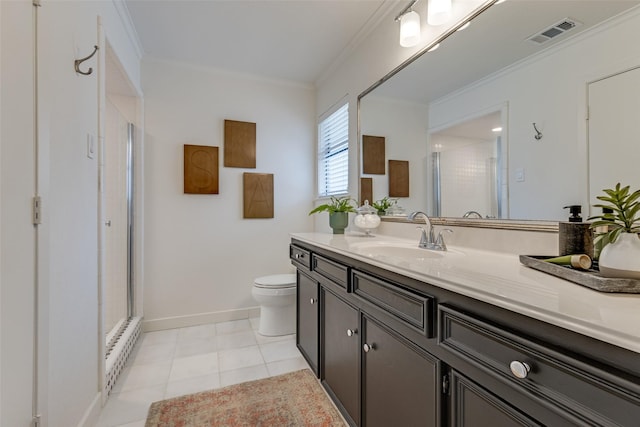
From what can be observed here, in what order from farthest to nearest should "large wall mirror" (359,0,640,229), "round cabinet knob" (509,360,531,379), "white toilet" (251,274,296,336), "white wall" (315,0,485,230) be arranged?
"white toilet" (251,274,296,336) → "white wall" (315,0,485,230) → "large wall mirror" (359,0,640,229) → "round cabinet knob" (509,360,531,379)

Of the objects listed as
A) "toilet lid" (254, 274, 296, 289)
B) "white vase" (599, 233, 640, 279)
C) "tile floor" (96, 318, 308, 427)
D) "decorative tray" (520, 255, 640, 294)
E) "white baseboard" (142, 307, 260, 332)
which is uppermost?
"white vase" (599, 233, 640, 279)

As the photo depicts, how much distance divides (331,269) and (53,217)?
116 cm

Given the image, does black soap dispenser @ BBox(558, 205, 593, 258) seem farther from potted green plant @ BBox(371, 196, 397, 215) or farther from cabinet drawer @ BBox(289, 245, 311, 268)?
cabinet drawer @ BBox(289, 245, 311, 268)

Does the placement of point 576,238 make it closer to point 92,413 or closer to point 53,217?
point 53,217

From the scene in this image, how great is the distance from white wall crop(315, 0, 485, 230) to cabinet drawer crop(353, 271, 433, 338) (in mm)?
1216

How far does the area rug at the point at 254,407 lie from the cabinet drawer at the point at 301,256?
73 cm

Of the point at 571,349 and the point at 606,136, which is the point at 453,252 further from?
the point at 571,349

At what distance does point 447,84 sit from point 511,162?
586mm

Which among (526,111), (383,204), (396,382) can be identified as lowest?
(396,382)

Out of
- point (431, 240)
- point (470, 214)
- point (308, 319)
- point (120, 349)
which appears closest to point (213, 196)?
point (120, 349)

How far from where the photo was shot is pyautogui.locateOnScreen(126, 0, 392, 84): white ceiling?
1.90 metres

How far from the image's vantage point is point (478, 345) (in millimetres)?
670

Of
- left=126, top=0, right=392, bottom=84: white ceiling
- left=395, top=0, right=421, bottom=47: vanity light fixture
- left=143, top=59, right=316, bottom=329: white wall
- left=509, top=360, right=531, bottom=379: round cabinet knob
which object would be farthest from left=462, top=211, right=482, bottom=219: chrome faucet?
left=143, top=59, right=316, bottom=329: white wall

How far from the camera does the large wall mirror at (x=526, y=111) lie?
2.95ft
